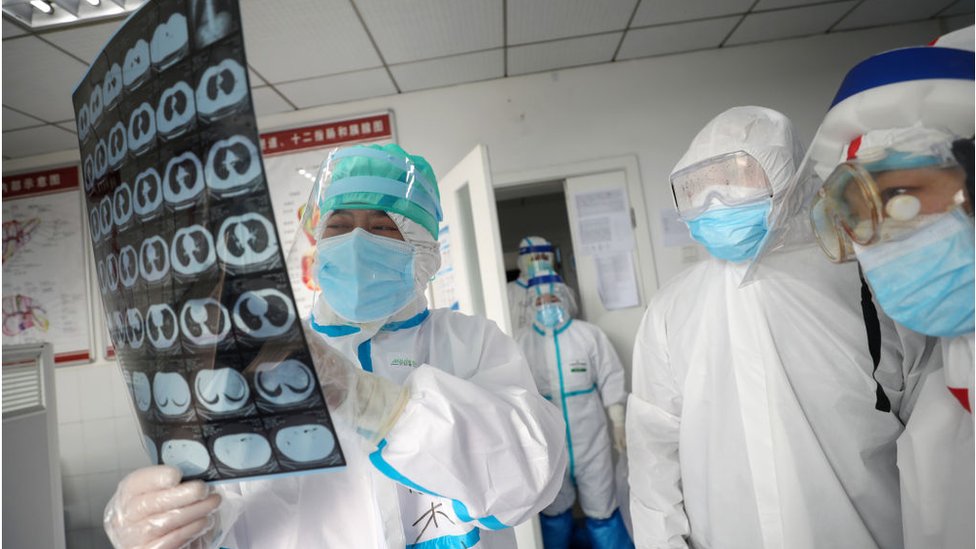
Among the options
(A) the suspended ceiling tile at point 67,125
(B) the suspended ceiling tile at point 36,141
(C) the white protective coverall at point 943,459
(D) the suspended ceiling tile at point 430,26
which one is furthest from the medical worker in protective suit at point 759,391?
(B) the suspended ceiling tile at point 36,141

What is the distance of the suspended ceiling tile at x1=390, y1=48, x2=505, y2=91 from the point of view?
2459 mm

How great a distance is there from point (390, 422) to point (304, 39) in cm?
211

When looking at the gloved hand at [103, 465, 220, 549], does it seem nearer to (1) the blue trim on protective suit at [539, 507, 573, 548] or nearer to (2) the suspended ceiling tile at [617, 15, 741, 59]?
(1) the blue trim on protective suit at [539, 507, 573, 548]

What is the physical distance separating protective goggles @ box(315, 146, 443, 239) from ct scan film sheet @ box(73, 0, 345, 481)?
1.17ft

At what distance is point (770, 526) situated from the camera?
109cm

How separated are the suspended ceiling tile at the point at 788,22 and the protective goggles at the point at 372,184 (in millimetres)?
2371

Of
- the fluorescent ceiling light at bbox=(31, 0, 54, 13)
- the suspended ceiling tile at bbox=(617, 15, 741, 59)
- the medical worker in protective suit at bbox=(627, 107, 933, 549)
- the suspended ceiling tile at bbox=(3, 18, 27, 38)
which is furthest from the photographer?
the suspended ceiling tile at bbox=(617, 15, 741, 59)

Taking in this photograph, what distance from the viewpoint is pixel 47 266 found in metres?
2.81

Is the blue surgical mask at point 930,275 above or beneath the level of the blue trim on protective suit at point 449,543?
above

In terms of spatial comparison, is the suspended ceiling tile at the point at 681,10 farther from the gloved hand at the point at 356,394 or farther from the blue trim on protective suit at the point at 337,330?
the gloved hand at the point at 356,394

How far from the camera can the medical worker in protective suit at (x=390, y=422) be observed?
1.85 feet

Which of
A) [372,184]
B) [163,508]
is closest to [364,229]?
[372,184]

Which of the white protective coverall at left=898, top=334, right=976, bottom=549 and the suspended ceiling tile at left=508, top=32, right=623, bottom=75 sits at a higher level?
the suspended ceiling tile at left=508, top=32, right=623, bottom=75

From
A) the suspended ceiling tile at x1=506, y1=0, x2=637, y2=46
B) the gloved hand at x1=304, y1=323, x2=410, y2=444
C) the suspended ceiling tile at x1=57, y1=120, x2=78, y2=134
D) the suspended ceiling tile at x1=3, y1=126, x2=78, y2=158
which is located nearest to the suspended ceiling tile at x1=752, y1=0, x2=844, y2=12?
the suspended ceiling tile at x1=506, y1=0, x2=637, y2=46
